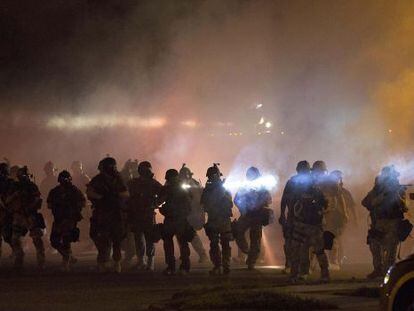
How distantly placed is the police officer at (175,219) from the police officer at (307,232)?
1.70 metres

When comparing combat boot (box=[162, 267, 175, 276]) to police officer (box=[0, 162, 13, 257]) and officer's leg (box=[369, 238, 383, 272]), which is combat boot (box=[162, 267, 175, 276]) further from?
officer's leg (box=[369, 238, 383, 272])

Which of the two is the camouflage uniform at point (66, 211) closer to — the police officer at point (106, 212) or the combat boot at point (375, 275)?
the police officer at point (106, 212)

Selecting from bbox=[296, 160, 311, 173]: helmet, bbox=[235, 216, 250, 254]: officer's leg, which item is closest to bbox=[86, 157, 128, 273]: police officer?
bbox=[235, 216, 250, 254]: officer's leg

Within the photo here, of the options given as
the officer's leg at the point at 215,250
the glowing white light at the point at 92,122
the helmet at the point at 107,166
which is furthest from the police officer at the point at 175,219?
the glowing white light at the point at 92,122

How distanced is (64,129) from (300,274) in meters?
16.5

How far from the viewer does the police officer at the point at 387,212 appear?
1121cm

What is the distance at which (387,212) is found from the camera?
11227mm

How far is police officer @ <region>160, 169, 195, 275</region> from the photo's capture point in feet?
39.6

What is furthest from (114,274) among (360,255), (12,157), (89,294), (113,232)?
(12,157)

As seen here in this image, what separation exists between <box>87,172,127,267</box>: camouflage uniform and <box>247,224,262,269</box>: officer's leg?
1.79 m

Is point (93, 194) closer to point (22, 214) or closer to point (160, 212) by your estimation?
point (160, 212)

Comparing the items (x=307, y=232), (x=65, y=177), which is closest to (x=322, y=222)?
(x=307, y=232)

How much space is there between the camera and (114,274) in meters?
12.0

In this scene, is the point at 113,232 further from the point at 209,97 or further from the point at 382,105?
the point at 209,97
